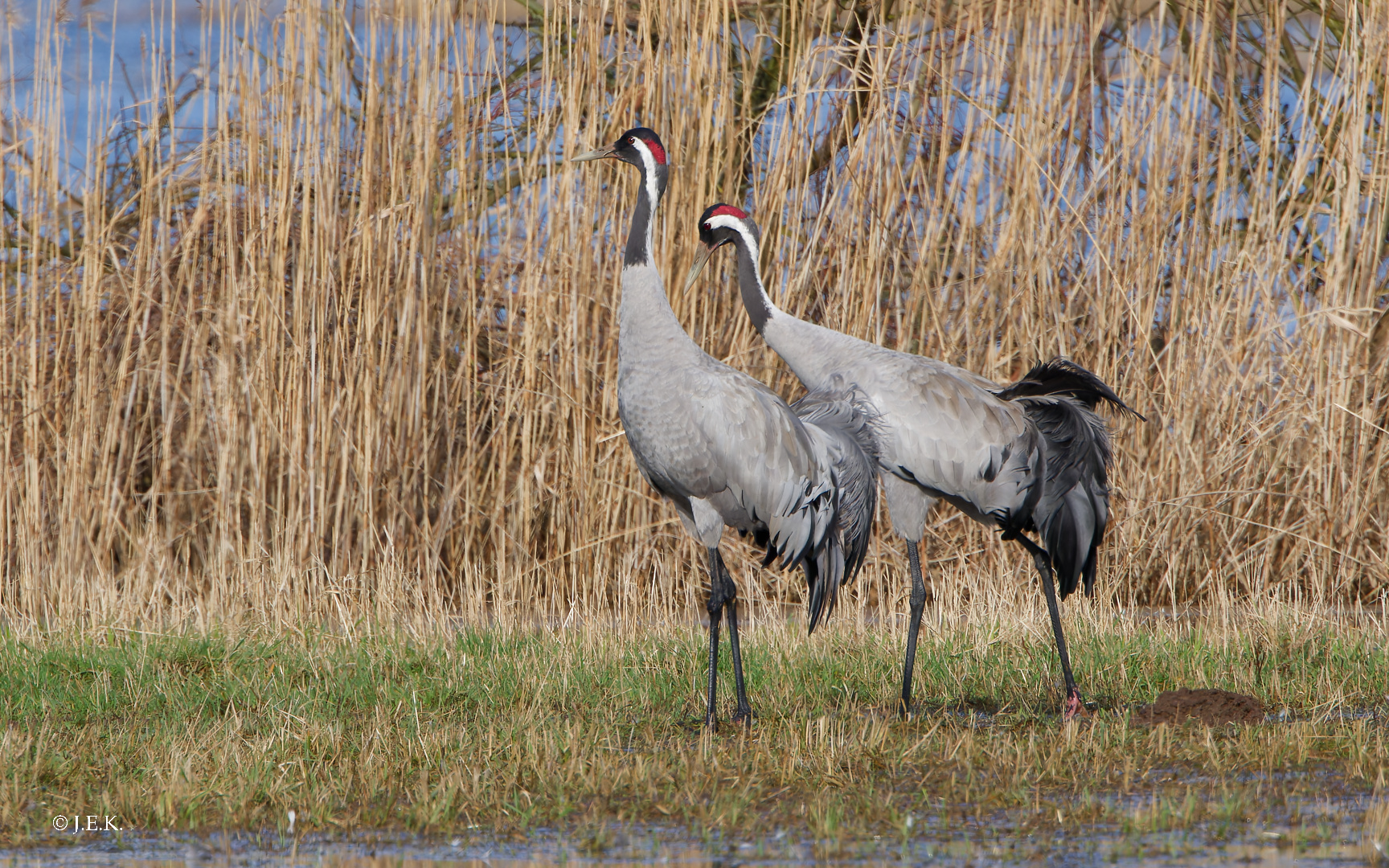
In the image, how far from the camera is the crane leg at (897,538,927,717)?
4332mm

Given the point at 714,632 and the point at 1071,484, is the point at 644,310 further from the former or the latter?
the point at 1071,484

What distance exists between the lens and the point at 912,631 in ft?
14.8

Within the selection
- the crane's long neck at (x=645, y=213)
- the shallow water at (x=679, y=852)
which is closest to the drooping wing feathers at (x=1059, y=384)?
the crane's long neck at (x=645, y=213)

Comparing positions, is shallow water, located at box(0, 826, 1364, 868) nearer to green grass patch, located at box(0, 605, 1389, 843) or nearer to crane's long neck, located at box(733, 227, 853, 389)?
green grass patch, located at box(0, 605, 1389, 843)

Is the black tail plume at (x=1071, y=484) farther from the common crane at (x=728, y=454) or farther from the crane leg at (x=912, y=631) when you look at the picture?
the common crane at (x=728, y=454)

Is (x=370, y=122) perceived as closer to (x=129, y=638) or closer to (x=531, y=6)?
(x=531, y=6)

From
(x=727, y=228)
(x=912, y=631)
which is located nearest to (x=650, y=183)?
(x=727, y=228)

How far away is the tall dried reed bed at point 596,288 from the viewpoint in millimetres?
6102

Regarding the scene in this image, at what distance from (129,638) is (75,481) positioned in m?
1.30

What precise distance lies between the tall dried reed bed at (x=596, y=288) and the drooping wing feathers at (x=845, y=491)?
158 cm

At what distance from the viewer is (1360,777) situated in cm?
331

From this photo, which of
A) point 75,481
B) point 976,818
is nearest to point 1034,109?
point 976,818

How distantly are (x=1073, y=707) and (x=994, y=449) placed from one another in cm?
91

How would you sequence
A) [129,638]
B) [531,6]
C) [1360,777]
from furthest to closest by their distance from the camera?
[531,6], [129,638], [1360,777]
